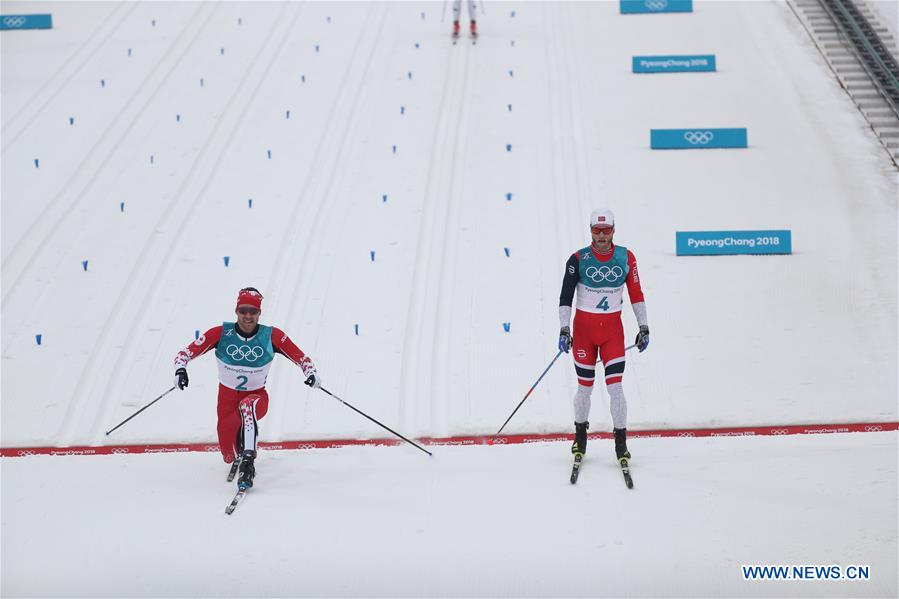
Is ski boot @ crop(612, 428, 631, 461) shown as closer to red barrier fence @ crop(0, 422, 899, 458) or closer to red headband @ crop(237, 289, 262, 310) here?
red barrier fence @ crop(0, 422, 899, 458)

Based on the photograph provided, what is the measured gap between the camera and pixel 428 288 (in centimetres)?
972

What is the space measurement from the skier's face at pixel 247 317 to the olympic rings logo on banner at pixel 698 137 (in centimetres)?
749

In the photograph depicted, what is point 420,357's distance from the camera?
344 inches

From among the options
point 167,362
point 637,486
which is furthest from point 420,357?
point 637,486

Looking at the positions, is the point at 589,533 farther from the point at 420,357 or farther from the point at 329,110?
the point at 329,110

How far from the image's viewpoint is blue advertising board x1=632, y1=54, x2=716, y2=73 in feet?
46.5

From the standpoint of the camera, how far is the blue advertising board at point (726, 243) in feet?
33.0

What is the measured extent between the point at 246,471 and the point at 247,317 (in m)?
0.81

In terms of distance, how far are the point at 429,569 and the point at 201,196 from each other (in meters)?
7.28

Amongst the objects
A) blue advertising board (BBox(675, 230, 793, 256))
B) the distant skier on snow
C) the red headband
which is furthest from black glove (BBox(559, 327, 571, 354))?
the distant skier on snow

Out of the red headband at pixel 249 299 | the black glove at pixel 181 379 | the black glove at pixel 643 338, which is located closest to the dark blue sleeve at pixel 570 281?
the black glove at pixel 643 338

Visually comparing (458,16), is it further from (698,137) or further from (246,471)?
(246,471)

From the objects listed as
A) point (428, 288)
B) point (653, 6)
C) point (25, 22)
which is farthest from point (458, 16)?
point (428, 288)


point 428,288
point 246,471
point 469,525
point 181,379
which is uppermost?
point 181,379
